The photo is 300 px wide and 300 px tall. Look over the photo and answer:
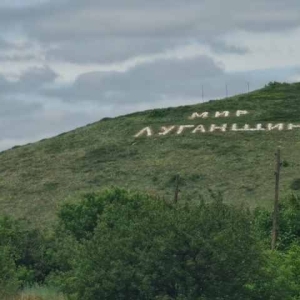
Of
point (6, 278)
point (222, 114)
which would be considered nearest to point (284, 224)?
point (6, 278)

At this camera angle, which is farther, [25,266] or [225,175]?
[225,175]

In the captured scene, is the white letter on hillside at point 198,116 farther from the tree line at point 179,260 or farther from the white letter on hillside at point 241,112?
the tree line at point 179,260

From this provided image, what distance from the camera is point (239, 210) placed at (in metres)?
36.7


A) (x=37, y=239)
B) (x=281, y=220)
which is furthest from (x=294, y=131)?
(x=37, y=239)

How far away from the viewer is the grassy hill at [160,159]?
89438mm

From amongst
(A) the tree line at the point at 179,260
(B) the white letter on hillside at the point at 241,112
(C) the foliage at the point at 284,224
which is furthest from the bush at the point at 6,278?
(B) the white letter on hillside at the point at 241,112

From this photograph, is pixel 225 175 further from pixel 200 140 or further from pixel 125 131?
pixel 125 131

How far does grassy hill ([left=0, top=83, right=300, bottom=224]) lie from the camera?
8944 centimetres

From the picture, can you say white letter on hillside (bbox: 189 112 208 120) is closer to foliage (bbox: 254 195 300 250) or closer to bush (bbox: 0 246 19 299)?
foliage (bbox: 254 195 300 250)

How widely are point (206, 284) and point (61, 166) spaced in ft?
229

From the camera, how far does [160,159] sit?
101m

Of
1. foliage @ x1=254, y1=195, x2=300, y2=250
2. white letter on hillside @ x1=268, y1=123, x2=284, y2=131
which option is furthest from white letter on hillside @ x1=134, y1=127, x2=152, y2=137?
foliage @ x1=254, y1=195, x2=300, y2=250

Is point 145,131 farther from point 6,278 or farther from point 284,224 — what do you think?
point 6,278

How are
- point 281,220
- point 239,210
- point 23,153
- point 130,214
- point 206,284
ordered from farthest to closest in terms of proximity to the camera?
point 23,153 → point 281,220 → point 130,214 → point 239,210 → point 206,284
